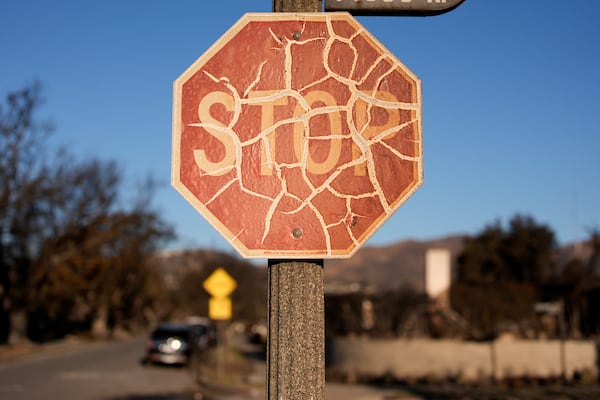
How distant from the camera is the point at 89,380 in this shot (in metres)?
20.1

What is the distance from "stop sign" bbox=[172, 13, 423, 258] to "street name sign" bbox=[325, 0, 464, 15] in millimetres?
192

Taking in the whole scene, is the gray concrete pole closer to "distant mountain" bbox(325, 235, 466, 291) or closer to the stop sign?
the stop sign

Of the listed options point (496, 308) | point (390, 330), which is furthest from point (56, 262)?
point (496, 308)

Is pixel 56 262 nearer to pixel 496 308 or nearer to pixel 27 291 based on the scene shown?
pixel 27 291

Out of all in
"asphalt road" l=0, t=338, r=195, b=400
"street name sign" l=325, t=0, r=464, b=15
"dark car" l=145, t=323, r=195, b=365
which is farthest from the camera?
"dark car" l=145, t=323, r=195, b=365

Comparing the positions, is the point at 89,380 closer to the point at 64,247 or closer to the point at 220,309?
the point at 220,309

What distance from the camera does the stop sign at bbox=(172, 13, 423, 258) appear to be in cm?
250

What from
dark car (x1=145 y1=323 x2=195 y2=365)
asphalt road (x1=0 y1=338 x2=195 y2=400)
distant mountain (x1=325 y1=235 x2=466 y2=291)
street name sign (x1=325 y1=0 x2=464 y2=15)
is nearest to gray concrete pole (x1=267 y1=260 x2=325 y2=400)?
street name sign (x1=325 y1=0 x2=464 y2=15)

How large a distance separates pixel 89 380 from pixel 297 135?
19221mm

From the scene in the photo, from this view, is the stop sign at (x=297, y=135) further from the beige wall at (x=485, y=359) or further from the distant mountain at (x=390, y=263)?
the distant mountain at (x=390, y=263)

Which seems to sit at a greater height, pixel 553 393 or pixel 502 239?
pixel 502 239

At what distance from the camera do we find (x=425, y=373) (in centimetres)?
2170

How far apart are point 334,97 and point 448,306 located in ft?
72.5

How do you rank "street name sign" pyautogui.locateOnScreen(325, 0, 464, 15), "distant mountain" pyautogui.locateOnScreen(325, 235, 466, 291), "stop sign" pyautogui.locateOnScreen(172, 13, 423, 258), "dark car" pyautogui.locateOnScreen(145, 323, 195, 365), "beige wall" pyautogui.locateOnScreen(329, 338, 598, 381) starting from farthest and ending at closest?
"distant mountain" pyautogui.locateOnScreen(325, 235, 466, 291)
"dark car" pyautogui.locateOnScreen(145, 323, 195, 365)
"beige wall" pyautogui.locateOnScreen(329, 338, 598, 381)
"street name sign" pyautogui.locateOnScreen(325, 0, 464, 15)
"stop sign" pyautogui.locateOnScreen(172, 13, 423, 258)
